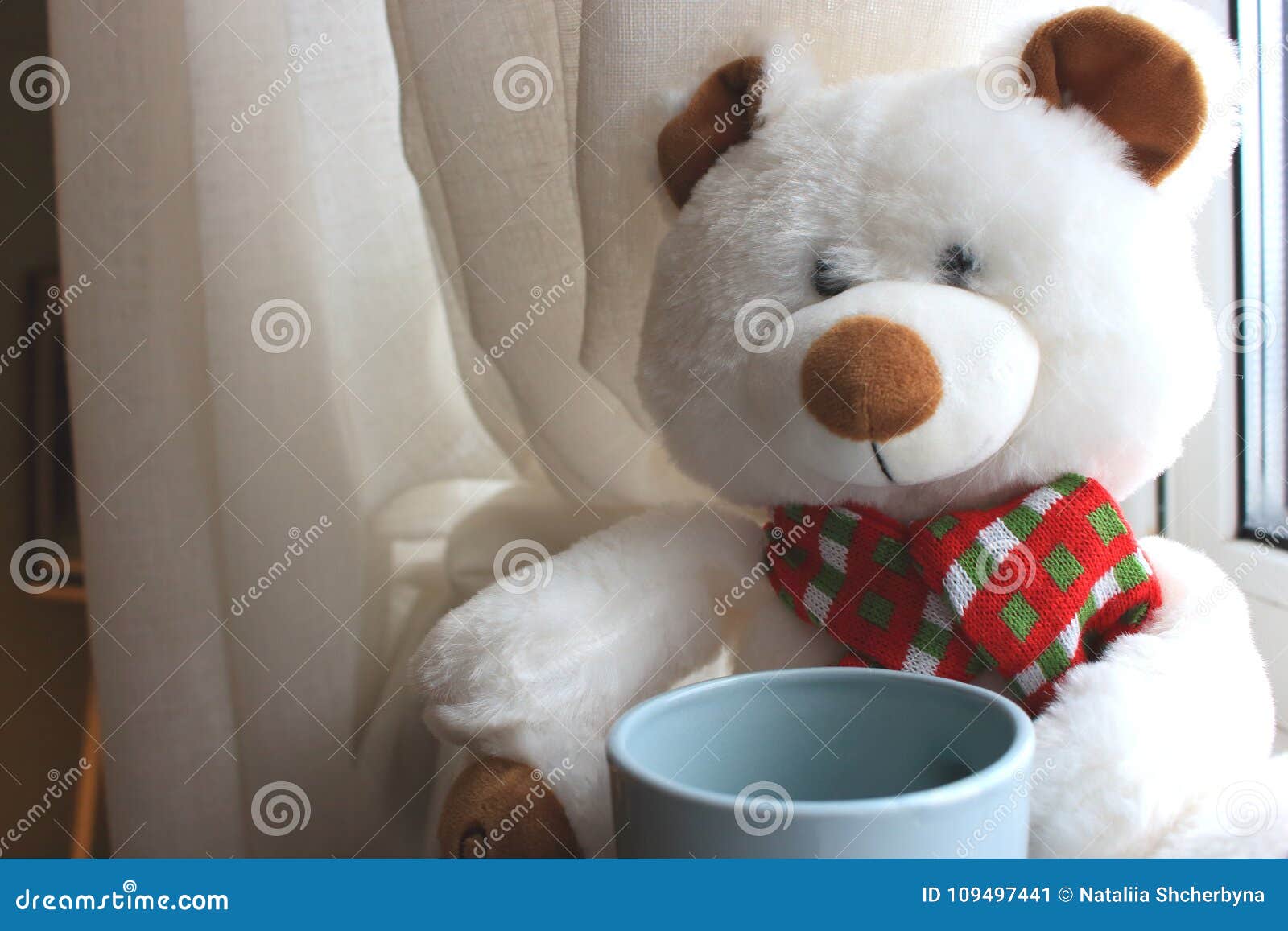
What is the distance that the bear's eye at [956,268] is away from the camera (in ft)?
1.77

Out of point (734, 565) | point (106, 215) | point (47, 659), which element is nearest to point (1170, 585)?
point (734, 565)

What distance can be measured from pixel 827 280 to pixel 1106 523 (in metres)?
0.19

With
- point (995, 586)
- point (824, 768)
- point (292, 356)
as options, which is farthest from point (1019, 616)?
point (292, 356)

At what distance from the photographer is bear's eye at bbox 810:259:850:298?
552mm

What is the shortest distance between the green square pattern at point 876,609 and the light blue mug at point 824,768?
0.08m

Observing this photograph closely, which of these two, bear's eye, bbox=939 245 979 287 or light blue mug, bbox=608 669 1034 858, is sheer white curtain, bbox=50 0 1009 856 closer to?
bear's eye, bbox=939 245 979 287

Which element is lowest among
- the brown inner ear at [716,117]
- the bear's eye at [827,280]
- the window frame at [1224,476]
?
the window frame at [1224,476]

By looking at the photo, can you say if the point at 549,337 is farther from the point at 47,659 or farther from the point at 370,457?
the point at 47,659

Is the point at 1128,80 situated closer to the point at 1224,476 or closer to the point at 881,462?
the point at 881,462

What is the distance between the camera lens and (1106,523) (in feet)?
1.80

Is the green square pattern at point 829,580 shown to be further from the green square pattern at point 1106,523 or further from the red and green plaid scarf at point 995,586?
the green square pattern at point 1106,523

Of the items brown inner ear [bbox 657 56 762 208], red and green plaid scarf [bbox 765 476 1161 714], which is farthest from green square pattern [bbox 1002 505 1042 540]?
brown inner ear [bbox 657 56 762 208]

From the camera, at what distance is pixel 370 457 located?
810 mm

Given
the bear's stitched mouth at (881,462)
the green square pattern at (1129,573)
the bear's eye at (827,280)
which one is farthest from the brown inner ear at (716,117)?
the green square pattern at (1129,573)
